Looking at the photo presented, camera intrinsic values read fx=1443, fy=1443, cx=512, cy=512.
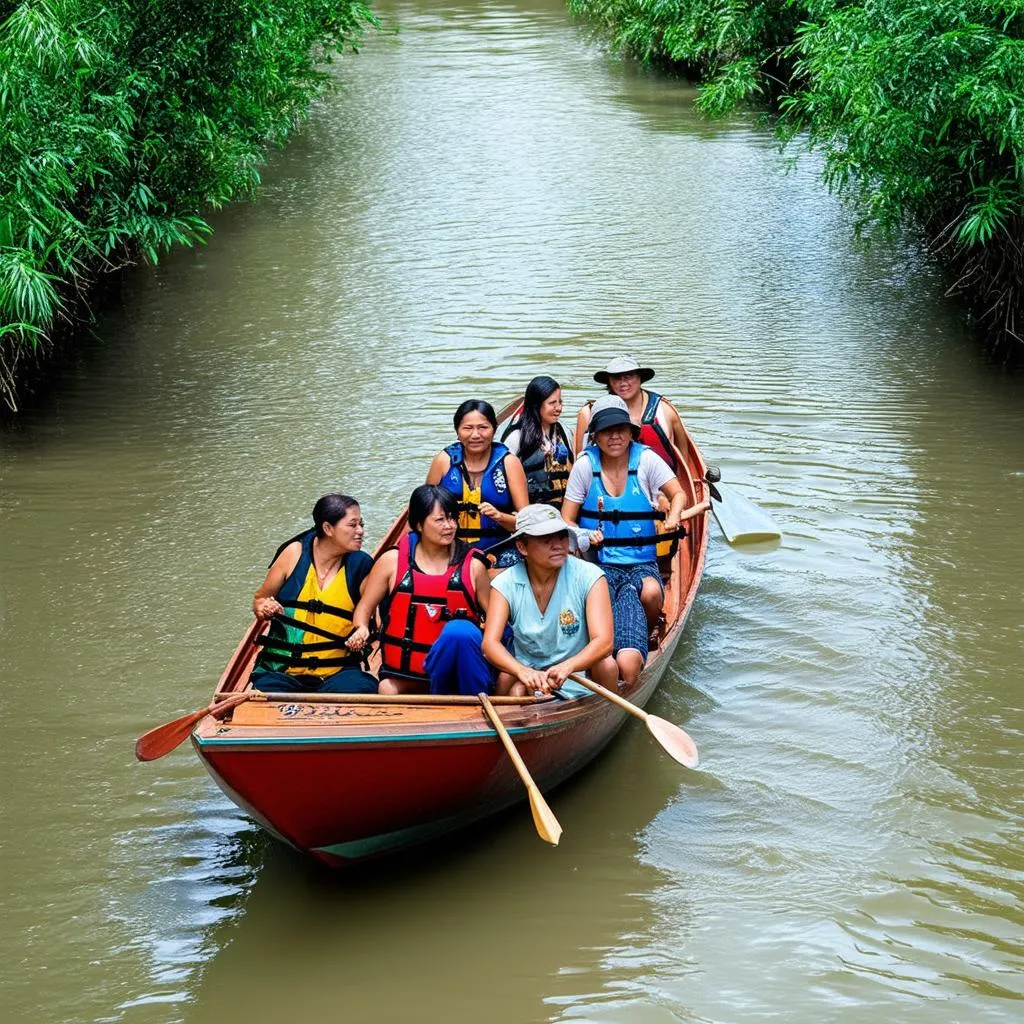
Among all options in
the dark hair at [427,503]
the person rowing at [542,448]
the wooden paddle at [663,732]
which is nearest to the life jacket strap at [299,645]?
the dark hair at [427,503]

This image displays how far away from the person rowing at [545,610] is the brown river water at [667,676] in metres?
0.71

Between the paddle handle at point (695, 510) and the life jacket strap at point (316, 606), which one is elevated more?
the life jacket strap at point (316, 606)

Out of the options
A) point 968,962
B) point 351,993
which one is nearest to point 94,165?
point 351,993

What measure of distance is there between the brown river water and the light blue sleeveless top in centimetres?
76

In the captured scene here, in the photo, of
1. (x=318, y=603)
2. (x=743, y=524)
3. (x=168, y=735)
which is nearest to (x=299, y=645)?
(x=318, y=603)

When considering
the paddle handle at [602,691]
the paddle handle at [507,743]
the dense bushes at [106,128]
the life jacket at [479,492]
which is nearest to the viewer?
the paddle handle at [507,743]

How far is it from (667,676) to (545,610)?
1.57 m

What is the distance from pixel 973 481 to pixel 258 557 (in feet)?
14.9

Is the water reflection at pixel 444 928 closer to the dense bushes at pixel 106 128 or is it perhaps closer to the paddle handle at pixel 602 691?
the paddle handle at pixel 602 691

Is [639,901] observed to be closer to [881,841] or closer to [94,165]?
[881,841]

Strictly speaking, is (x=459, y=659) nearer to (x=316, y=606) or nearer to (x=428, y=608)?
(x=428, y=608)

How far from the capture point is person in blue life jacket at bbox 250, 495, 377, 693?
5.74 meters

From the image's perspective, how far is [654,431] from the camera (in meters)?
8.25

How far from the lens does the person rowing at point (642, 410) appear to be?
7938 millimetres
